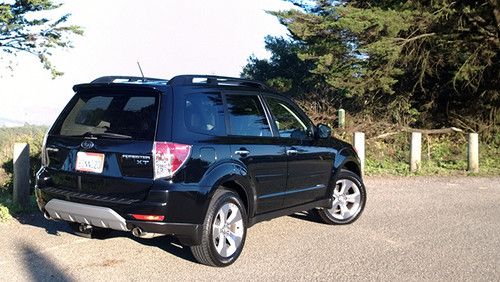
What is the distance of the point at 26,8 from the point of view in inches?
1021

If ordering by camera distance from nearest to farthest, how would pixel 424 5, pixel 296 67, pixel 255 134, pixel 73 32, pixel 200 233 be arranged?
pixel 200 233 < pixel 255 134 < pixel 424 5 < pixel 73 32 < pixel 296 67

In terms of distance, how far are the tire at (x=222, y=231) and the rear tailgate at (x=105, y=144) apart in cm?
69

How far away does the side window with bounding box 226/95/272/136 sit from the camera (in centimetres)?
568

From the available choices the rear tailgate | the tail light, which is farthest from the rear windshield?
the tail light

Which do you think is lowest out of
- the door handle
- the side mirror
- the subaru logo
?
the door handle

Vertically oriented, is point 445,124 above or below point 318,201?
above

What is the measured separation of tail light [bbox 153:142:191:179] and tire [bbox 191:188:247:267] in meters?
0.52

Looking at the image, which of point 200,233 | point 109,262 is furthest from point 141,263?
point 200,233

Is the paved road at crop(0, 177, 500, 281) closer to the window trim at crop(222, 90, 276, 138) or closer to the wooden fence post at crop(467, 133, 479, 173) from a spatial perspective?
the window trim at crop(222, 90, 276, 138)

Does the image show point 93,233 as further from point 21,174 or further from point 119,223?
point 21,174

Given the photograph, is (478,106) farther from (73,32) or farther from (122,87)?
(73,32)

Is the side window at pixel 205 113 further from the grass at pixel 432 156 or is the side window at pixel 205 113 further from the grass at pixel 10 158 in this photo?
the grass at pixel 432 156

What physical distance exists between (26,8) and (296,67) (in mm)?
14356

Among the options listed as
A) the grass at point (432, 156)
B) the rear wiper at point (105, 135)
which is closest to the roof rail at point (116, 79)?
the rear wiper at point (105, 135)
